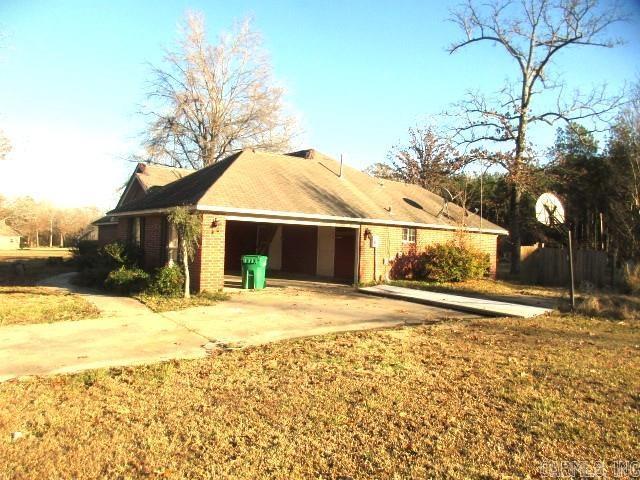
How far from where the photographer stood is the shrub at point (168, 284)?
1291 cm

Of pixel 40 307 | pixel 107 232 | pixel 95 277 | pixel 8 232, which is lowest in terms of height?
pixel 40 307

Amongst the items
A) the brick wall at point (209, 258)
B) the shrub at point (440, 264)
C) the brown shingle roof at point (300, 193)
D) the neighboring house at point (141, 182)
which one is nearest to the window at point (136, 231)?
the brown shingle roof at point (300, 193)

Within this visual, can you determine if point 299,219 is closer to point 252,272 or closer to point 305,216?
point 305,216

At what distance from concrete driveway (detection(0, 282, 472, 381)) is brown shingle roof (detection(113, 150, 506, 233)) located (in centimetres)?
293

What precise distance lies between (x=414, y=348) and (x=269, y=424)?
3.65 meters

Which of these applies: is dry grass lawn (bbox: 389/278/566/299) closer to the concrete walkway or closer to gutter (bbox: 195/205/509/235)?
the concrete walkway

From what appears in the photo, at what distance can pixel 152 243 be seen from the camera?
1700 cm

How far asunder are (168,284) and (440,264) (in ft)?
33.7

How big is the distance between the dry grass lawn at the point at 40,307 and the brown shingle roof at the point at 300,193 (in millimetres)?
3919

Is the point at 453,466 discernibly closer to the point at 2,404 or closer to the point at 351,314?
the point at 2,404

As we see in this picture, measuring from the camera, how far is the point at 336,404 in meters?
5.09

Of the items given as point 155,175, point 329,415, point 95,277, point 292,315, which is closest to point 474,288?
point 292,315

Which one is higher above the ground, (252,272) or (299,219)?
(299,219)

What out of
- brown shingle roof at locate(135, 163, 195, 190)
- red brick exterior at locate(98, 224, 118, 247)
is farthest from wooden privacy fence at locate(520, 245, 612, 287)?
red brick exterior at locate(98, 224, 118, 247)
